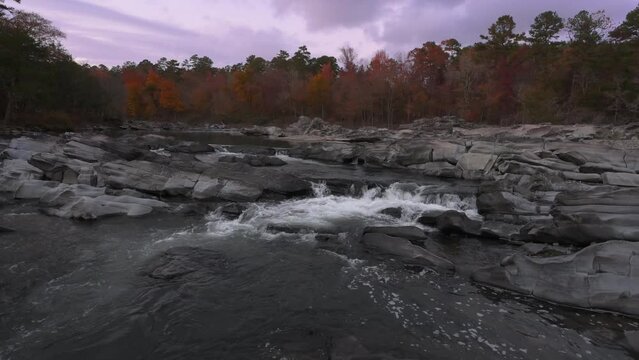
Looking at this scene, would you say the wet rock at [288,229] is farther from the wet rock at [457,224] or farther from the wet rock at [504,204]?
the wet rock at [504,204]

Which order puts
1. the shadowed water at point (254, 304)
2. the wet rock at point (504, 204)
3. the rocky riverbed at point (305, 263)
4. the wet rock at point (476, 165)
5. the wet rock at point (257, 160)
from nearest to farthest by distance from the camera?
the shadowed water at point (254, 304), the rocky riverbed at point (305, 263), the wet rock at point (504, 204), the wet rock at point (476, 165), the wet rock at point (257, 160)

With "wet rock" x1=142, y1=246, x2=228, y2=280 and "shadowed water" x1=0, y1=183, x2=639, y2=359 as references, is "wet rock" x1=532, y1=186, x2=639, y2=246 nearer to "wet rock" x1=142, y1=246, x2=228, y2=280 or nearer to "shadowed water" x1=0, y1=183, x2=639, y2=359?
"shadowed water" x1=0, y1=183, x2=639, y2=359

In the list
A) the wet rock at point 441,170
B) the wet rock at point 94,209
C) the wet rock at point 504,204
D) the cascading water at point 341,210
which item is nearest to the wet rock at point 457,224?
the cascading water at point 341,210

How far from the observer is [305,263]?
1227 centimetres

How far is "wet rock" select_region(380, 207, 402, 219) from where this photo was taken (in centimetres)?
1798

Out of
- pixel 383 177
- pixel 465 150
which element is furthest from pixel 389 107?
pixel 383 177

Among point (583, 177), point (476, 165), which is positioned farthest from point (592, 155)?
point (476, 165)

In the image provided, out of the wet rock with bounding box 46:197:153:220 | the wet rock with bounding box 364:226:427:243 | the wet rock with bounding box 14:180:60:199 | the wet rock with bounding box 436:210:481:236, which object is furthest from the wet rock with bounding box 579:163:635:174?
the wet rock with bounding box 14:180:60:199

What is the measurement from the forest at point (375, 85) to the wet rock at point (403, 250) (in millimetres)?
37832

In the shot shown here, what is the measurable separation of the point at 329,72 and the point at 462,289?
77.9 m

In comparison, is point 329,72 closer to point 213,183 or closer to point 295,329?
point 213,183

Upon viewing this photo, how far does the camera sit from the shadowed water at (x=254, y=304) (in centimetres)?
792

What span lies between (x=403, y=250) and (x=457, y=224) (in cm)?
377

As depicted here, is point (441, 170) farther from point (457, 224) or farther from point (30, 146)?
point (30, 146)
